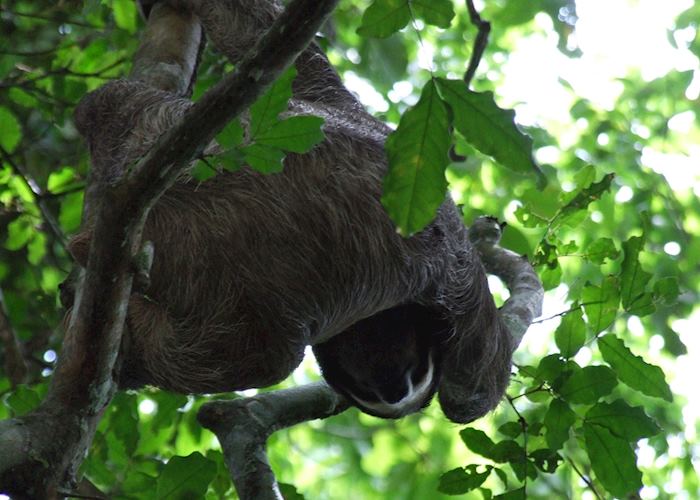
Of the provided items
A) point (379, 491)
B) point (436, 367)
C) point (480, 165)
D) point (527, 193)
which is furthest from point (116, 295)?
point (480, 165)

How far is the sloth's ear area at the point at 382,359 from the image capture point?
15.4 feet

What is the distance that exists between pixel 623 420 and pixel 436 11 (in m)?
2.13

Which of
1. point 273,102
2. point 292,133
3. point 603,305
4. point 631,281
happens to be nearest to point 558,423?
point 603,305

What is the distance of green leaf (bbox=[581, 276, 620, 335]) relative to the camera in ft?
14.7

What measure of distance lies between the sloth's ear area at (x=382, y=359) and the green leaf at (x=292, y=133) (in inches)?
72.8

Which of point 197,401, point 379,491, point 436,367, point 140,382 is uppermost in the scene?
point 436,367

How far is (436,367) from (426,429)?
5.97 meters

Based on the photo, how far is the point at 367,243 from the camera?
4.05 m

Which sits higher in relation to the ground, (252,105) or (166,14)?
(166,14)

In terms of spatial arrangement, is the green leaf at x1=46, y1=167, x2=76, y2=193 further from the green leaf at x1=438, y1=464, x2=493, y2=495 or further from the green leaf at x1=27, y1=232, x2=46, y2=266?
the green leaf at x1=438, y1=464, x2=493, y2=495

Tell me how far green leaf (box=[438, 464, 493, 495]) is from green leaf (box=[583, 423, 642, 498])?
49 cm

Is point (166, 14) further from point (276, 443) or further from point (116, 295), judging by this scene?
point (276, 443)

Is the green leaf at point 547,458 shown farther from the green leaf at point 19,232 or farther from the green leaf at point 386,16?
the green leaf at point 19,232

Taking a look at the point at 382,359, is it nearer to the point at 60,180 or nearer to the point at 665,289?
the point at 665,289
